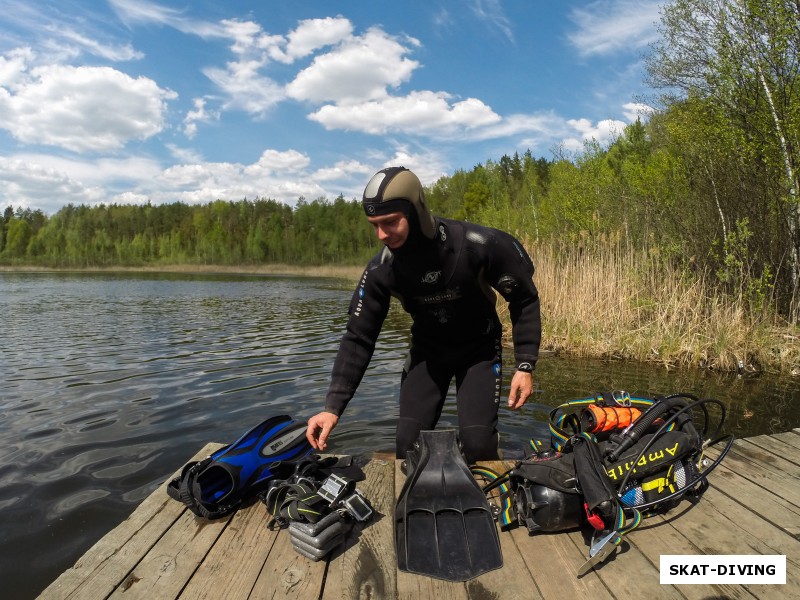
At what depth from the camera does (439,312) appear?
325 cm

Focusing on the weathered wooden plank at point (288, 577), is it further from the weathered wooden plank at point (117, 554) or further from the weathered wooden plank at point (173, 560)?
the weathered wooden plank at point (117, 554)

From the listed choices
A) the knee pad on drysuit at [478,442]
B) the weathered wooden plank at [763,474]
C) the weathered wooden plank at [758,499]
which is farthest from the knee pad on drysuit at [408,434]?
the weathered wooden plank at [763,474]

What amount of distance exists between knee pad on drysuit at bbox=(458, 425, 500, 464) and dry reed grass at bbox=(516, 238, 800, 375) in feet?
20.1

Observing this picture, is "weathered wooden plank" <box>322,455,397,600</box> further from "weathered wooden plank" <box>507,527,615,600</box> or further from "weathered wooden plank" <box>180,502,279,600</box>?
"weathered wooden plank" <box>507,527,615,600</box>

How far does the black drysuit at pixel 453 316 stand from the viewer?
3.07 metres

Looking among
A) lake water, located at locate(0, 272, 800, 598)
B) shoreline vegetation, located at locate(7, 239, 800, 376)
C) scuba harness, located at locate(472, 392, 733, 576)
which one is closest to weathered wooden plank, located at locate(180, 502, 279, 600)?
scuba harness, located at locate(472, 392, 733, 576)

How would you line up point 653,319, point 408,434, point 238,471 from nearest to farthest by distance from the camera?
1. point 238,471
2. point 408,434
3. point 653,319

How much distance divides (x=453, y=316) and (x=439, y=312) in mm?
98

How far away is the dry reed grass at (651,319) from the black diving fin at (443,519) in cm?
686

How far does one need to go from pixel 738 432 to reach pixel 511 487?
400 centimetres

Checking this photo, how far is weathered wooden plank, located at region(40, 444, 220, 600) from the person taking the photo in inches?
→ 77.0

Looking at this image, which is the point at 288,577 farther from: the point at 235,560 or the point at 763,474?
the point at 763,474

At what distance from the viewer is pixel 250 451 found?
2850mm

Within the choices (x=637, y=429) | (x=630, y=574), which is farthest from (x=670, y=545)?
(x=637, y=429)
